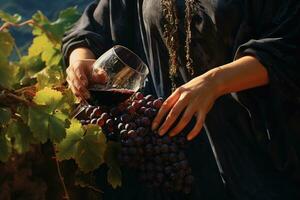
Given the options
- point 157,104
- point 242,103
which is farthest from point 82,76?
point 242,103

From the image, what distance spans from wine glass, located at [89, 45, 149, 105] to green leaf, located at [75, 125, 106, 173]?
7.9 inches

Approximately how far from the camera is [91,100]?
2223mm

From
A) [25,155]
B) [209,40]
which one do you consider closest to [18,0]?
[209,40]

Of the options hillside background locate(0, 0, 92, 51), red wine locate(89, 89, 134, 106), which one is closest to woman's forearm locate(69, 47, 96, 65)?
red wine locate(89, 89, 134, 106)

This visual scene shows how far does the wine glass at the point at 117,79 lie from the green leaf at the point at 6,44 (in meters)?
0.40

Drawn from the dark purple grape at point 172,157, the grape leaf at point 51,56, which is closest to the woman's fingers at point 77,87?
the dark purple grape at point 172,157

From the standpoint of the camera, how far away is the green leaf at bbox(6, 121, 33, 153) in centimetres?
186

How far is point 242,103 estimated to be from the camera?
7.71 feet

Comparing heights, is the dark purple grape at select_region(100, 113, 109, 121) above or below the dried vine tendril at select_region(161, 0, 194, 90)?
below

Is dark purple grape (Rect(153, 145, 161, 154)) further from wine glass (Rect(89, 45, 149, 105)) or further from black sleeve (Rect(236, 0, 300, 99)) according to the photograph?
black sleeve (Rect(236, 0, 300, 99))

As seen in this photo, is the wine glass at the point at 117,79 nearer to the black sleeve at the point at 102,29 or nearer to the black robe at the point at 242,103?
the black robe at the point at 242,103

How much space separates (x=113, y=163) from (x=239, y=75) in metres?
0.42

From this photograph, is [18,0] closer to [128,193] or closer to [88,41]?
[88,41]

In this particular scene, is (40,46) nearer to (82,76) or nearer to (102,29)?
(102,29)
